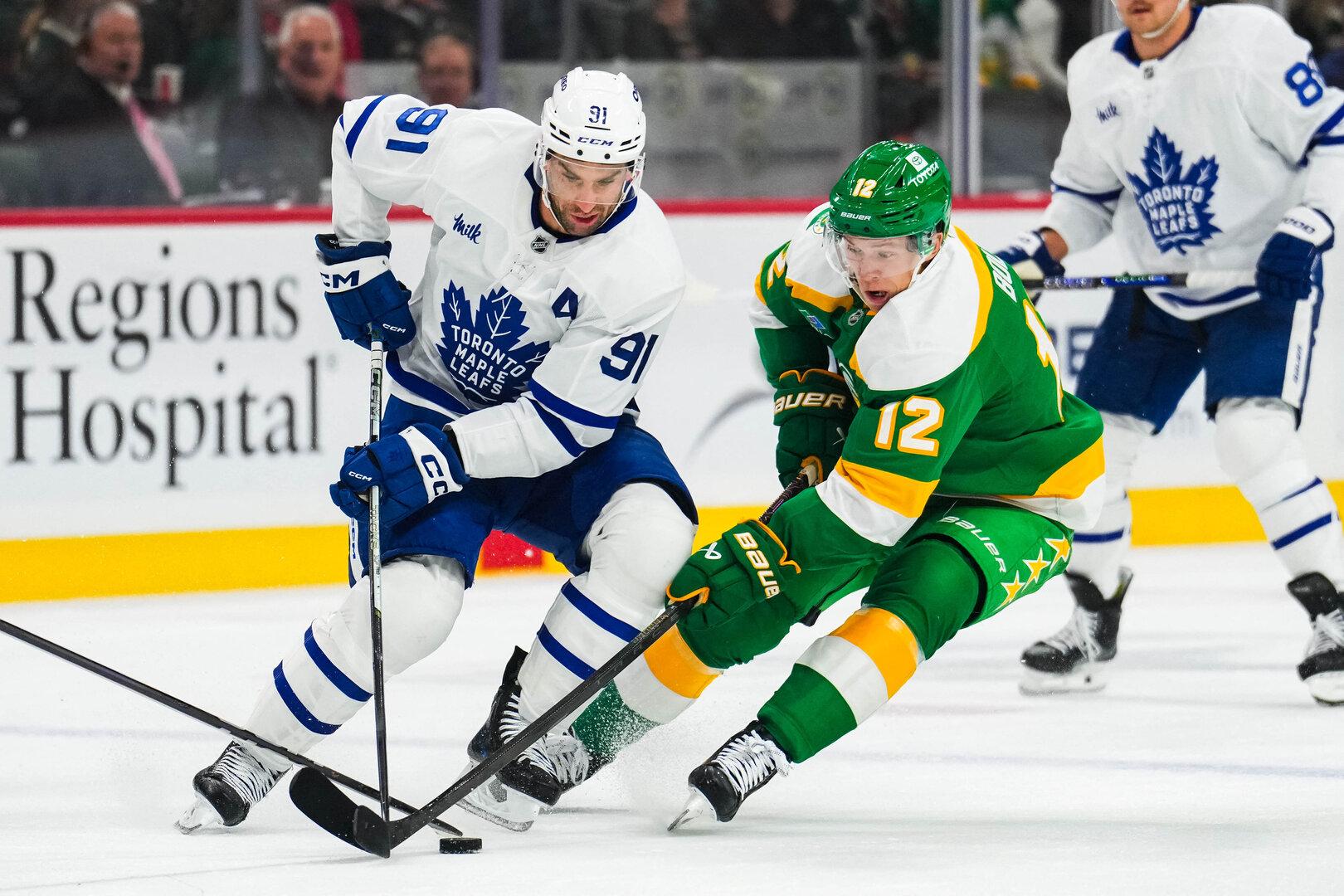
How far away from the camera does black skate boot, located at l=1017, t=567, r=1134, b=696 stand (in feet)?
12.9

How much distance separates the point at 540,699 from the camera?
2.82m

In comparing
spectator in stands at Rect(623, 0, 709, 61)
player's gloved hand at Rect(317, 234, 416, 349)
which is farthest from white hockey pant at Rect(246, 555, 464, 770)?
spectator in stands at Rect(623, 0, 709, 61)

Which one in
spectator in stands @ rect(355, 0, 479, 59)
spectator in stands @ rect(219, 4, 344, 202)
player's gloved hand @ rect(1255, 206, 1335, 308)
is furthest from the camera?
spectator in stands @ rect(355, 0, 479, 59)

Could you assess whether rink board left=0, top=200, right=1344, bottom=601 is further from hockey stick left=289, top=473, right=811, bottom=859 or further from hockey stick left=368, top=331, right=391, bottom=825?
hockey stick left=289, top=473, right=811, bottom=859

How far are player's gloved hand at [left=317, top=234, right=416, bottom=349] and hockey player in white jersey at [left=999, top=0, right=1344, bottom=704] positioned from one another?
140cm

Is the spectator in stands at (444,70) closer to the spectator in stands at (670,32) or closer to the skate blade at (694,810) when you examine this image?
the spectator in stands at (670,32)

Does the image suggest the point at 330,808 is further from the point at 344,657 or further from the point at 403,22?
Result: the point at 403,22

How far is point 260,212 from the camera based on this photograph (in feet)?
15.8

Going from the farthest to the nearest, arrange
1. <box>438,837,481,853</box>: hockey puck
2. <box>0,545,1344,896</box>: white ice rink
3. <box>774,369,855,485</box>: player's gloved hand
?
<box>774,369,855,485</box>: player's gloved hand < <box>438,837,481,853</box>: hockey puck < <box>0,545,1344,896</box>: white ice rink

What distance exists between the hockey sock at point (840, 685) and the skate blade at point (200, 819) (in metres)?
0.71

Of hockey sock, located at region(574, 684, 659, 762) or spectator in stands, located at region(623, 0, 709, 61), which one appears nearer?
hockey sock, located at region(574, 684, 659, 762)

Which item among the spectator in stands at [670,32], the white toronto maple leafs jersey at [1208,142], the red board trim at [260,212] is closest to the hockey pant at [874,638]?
the white toronto maple leafs jersey at [1208,142]

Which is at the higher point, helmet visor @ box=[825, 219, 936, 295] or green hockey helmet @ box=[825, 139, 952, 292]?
green hockey helmet @ box=[825, 139, 952, 292]

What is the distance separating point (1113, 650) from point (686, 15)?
2.49 meters
